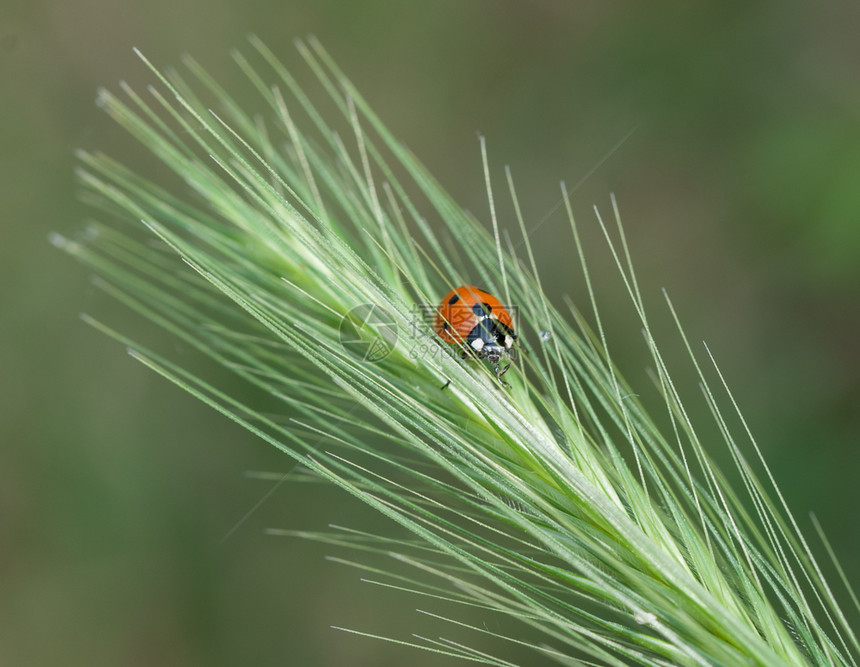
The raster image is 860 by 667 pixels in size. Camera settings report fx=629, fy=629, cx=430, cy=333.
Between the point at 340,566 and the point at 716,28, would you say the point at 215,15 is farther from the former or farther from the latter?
the point at 340,566

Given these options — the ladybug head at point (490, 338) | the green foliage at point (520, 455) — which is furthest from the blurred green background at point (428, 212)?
the green foliage at point (520, 455)

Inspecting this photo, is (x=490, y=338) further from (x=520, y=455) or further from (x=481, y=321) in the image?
(x=520, y=455)

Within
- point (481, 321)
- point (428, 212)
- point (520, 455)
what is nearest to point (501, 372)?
point (520, 455)

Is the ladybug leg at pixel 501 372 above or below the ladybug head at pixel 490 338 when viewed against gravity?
above

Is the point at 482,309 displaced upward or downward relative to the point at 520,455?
upward

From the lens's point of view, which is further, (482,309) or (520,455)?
(482,309)

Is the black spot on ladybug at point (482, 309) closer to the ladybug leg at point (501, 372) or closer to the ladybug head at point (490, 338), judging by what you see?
the ladybug head at point (490, 338)
